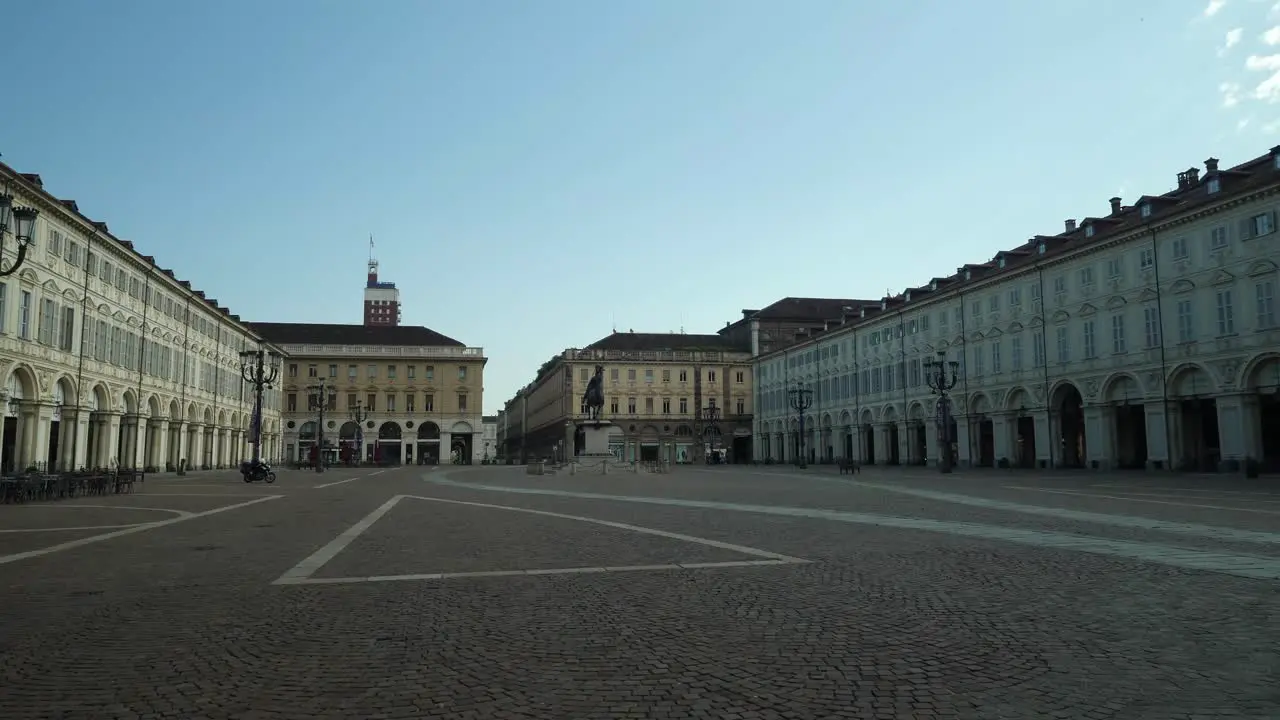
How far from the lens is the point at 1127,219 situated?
4694 centimetres

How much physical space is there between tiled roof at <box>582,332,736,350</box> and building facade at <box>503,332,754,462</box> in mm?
1007

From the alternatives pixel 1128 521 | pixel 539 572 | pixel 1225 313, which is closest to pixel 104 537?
pixel 539 572

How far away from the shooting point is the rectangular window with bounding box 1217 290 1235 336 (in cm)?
3981

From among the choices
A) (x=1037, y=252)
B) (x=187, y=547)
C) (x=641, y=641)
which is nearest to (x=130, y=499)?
(x=187, y=547)

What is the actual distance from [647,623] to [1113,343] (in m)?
47.3

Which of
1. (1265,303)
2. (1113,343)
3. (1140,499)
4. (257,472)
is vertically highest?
(1265,303)

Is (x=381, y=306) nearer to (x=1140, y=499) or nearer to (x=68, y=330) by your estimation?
(x=68, y=330)

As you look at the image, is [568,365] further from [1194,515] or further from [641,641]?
[641,641]

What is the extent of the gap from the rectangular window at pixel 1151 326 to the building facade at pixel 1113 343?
0.08 metres

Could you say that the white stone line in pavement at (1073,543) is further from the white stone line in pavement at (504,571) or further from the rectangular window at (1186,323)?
the rectangular window at (1186,323)

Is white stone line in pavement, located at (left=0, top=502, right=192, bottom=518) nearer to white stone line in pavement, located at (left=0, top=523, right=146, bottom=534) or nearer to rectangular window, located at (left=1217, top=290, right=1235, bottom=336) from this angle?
white stone line in pavement, located at (left=0, top=523, right=146, bottom=534)

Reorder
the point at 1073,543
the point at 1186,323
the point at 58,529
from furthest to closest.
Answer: the point at 1186,323
the point at 58,529
the point at 1073,543

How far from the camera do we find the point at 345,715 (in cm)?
480

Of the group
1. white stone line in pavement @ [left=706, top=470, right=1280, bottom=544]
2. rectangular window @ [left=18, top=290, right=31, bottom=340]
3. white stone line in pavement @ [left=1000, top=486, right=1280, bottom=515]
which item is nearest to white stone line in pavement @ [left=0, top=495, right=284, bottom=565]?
white stone line in pavement @ [left=706, top=470, right=1280, bottom=544]
